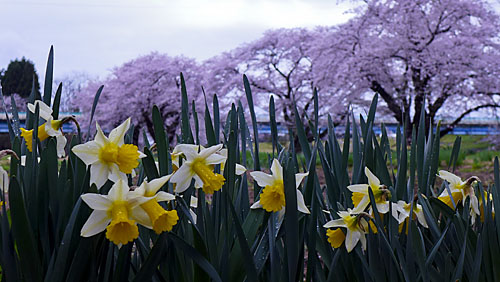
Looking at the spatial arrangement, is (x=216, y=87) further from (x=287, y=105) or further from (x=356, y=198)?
(x=356, y=198)

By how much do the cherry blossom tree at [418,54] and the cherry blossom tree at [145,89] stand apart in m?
3.64

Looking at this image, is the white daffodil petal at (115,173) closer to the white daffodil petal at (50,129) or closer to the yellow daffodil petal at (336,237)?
the white daffodil petal at (50,129)

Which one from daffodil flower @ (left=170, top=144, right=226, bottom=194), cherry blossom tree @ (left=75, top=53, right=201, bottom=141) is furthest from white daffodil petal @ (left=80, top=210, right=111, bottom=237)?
cherry blossom tree @ (left=75, top=53, right=201, bottom=141)

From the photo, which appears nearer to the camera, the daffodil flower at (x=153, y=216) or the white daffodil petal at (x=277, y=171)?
the daffodil flower at (x=153, y=216)

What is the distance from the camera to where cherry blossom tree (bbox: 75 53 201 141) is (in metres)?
10.4

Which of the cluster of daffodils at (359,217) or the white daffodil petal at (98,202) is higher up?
the white daffodil petal at (98,202)

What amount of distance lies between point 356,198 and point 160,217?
0.34 m

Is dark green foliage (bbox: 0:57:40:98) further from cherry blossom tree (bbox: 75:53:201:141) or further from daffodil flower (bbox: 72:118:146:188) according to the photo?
daffodil flower (bbox: 72:118:146:188)

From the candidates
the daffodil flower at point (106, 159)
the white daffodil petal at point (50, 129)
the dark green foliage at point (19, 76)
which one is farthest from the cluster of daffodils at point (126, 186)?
the dark green foliage at point (19, 76)

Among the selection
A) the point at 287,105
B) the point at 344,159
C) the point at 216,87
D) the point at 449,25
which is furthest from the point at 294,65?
the point at 344,159

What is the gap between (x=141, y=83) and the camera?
409 inches

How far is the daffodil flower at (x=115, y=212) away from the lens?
22.3 inches

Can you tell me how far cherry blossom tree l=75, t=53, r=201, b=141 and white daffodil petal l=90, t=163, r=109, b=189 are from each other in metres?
9.56

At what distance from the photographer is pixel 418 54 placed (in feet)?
24.2
